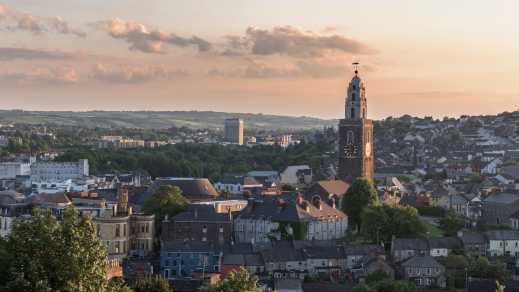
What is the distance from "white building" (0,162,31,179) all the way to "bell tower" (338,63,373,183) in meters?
51.5

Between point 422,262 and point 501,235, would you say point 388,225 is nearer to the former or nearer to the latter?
point 501,235

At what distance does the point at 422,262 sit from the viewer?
5575 centimetres

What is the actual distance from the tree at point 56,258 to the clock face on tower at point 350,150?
196 ft

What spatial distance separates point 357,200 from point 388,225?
9.90 metres

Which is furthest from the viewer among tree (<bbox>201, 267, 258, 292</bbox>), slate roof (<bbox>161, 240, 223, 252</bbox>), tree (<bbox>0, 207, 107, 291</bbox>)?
slate roof (<bbox>161, 240, 223, 252</bbox>)

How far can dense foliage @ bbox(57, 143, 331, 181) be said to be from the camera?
4739 inches

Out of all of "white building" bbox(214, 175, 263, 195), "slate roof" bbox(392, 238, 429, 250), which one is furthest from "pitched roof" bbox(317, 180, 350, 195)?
"slate roof" bbox(392, 238, 429, 250)

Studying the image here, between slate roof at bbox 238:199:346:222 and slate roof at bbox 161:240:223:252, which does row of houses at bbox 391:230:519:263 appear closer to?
slate roof at bbox 238:199:346:222

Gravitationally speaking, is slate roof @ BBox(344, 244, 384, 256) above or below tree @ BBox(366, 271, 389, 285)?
above

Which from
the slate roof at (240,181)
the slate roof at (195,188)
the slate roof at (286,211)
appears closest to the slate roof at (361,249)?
the slate roof at (286,211)

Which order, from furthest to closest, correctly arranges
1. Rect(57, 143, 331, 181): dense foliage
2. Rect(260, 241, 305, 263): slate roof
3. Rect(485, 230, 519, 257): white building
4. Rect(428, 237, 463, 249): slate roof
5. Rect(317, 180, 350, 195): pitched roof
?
1. Rect(57, 143, 331, 181): dense foliage
2. Rect(317, 180, 350, 195): pitched roof
3. Rect(485, 230, 519, 257): white building
4. Rect(428, 237, 463, 249): slate roof
5. Rect(260, 241, 305, 263): slate roof

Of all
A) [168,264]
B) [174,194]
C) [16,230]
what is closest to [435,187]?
[174,194]

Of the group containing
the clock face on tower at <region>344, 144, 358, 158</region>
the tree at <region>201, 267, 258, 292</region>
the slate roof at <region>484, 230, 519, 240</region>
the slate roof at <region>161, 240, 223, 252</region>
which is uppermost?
the clock face on tower at <region>344, 144, 358, 158</region>

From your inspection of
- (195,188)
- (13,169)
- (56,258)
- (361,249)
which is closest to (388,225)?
(361,249)
